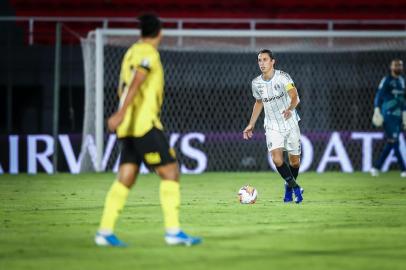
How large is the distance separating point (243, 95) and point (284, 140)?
7645 mm

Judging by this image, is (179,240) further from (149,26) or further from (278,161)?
(278,161)

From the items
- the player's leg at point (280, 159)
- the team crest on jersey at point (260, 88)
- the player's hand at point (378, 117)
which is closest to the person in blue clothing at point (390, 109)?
the player's hand at point (378, 117)

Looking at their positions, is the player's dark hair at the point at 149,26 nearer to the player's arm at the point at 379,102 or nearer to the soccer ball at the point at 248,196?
the soccer ball at the point at 248,196

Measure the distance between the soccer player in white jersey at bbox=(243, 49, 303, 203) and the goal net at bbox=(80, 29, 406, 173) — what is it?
6.48m

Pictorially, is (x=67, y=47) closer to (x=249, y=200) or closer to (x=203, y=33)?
(x=203, y=33)

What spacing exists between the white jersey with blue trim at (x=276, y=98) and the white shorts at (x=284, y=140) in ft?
0.16

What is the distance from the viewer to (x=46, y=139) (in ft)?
56.9

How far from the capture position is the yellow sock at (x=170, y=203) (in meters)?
6.75

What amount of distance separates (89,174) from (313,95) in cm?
458

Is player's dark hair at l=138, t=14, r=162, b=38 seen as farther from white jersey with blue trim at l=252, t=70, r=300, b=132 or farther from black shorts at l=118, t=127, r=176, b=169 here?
white jersey with blue trim at l=252, t=70, r=300, b=132

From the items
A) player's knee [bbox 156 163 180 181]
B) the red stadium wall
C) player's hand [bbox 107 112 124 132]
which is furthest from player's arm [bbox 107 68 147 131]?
the red stadium wall

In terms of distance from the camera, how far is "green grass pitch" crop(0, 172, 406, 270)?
6.09 metres

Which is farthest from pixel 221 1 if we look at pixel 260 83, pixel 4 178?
pixel 260 83

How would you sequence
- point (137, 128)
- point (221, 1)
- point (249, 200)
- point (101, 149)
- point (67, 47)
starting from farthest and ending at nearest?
point (221, 1) → point (67, 47) → point (101, 149) → point (249, 200) → point (137, 128)
